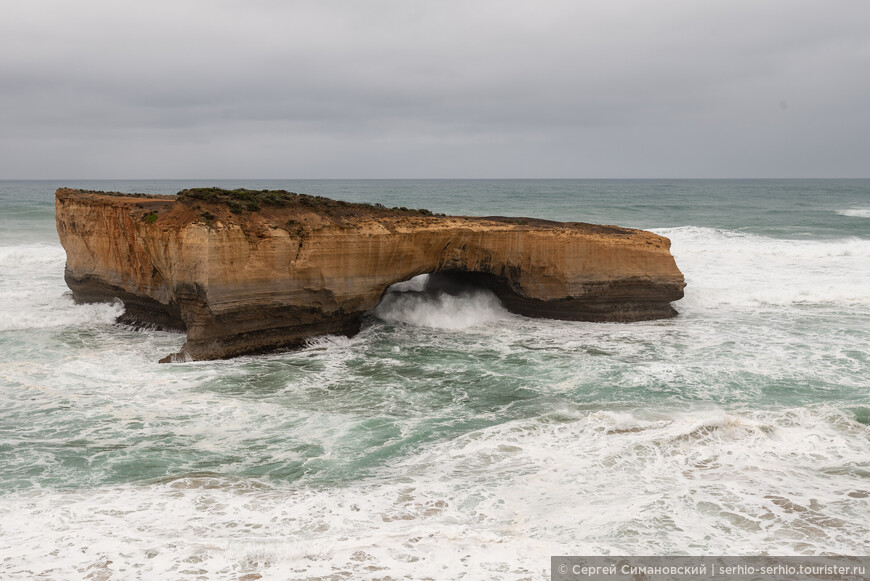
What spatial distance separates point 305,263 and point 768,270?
15.5 meters

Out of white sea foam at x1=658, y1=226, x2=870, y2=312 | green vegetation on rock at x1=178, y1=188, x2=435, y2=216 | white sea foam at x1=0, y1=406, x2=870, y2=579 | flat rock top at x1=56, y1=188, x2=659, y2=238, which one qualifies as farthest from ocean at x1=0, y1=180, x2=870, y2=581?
green vegetation on rock at x1=178, y1=188, x2=435, y2=216

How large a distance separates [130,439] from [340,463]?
2691mm

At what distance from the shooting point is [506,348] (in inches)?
502

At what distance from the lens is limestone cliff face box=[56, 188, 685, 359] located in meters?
11.8

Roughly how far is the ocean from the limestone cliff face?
1.89 ft

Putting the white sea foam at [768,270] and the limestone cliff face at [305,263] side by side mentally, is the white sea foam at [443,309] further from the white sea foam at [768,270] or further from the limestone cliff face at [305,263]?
the white sea foam at [768,270]

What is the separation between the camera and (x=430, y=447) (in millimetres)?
8148

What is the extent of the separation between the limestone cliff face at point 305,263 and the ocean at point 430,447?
58cm

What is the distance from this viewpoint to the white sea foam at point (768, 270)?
56.1 feet

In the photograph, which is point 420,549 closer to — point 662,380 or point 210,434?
point 210,434

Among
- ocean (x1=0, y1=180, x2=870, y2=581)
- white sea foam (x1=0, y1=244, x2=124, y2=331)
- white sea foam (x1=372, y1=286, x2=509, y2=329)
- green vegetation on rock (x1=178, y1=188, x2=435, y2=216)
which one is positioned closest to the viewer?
ocean (x1=0, y1=180, x2=870, y2=581)

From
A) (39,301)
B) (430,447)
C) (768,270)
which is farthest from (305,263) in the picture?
(768,270)

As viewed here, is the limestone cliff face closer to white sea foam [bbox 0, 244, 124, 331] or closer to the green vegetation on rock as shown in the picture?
the green vegetation on rock

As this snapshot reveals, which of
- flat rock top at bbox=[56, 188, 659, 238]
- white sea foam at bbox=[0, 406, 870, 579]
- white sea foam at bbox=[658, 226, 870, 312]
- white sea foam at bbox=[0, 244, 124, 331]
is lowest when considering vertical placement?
white sea foam at bbox=[0, 406, 870, 579]
